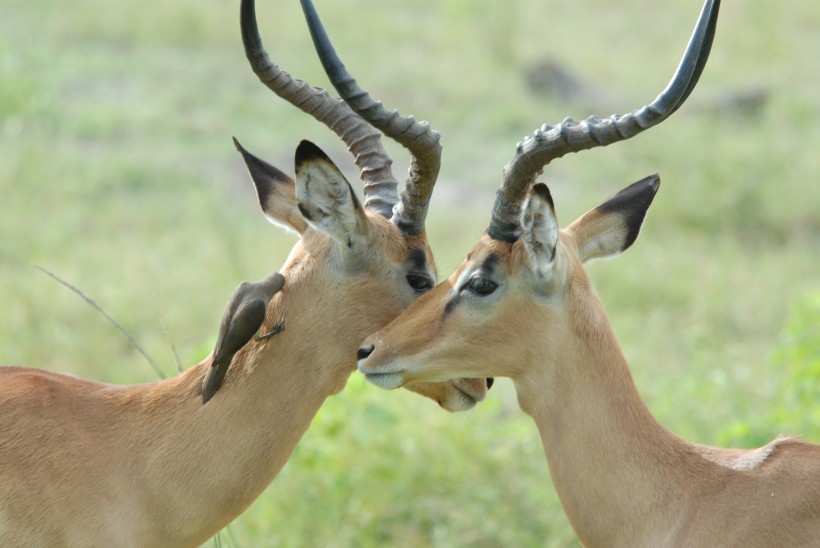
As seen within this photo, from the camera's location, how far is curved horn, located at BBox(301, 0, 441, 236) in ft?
12.6

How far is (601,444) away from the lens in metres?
3.72

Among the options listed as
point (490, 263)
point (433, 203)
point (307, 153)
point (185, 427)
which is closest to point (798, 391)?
point (490, 263)

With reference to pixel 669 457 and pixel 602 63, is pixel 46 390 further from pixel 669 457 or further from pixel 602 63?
pixel 602 63

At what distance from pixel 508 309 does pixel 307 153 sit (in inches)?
29.1

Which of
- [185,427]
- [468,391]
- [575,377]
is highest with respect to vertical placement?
[185,427]

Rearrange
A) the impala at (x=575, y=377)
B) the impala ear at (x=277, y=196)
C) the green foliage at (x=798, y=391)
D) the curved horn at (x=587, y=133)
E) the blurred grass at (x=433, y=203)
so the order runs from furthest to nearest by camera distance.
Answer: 1. the blurred grass at (x=433, y=203)
2. the green foliage at (x=798, y=391)
3. the impala ear at (x=277, y=196)
4. the impala at (x=575, y=377)
5. the curved horn at (x=587, y=133)

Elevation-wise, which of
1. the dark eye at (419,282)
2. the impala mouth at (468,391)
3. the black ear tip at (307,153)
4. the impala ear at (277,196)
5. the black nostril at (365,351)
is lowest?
the impala mouth at (468,391)

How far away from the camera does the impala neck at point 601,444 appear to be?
3684mm

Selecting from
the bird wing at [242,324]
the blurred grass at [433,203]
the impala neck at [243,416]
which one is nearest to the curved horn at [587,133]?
the impala neck at [243,416]

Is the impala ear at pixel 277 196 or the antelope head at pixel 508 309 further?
the impala ear at pixel 277 196

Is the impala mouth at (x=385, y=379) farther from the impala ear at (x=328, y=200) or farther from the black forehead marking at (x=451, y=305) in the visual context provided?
the impala ear at (x=328, y=200)

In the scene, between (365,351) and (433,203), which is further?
(433,203)

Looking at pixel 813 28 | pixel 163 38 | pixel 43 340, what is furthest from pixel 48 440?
pixel 813 28

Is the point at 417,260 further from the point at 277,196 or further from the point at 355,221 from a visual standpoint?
the point at 277,196
